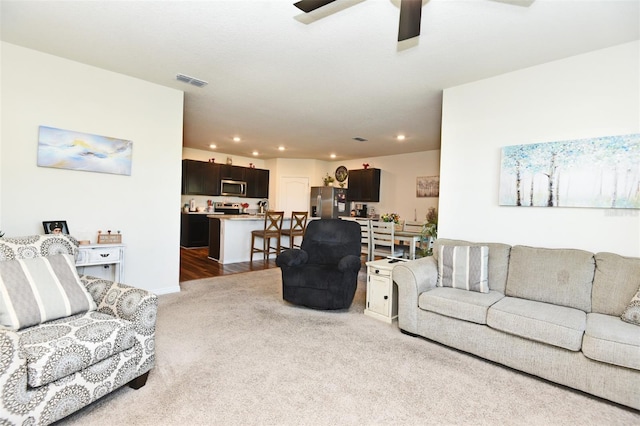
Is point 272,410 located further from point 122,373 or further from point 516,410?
point 516,410

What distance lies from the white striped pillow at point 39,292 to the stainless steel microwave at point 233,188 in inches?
243

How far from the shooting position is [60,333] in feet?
5.09

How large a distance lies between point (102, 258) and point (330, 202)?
5.79m

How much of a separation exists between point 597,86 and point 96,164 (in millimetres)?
4695

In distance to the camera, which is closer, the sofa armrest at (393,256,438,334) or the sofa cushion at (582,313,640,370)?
the sofa cushion at (582,313,640,370)

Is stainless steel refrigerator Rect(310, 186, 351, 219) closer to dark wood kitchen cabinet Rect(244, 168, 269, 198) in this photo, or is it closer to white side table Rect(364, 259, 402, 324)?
dark wood kitchen cabinet Rect(244, 168, 269, 198)

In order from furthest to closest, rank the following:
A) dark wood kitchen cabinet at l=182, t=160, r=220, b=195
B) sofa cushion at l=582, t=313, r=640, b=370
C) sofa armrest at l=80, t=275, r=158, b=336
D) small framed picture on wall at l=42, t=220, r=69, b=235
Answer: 1. dark wood kitchen cabinet at l=182, t=160, r=220, b=195
2. small framed picture on wall at l=42, t=220, r=69, b=235
3. sofa armrest at l=80, t=275, r=158, b=336
4. sofa cushion at l=582, t=313, r=640, b=370

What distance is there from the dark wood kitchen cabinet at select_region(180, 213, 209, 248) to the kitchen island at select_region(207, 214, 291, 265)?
1.61 m

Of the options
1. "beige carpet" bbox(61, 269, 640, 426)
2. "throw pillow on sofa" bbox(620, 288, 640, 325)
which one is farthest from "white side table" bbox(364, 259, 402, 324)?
"throw pillow on sofa" bbox(620, 288, 640, 325)

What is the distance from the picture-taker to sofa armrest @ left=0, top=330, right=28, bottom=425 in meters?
1.26

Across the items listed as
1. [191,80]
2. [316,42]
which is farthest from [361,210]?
[316,42]

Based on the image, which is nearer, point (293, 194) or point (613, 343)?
point (613, 343)

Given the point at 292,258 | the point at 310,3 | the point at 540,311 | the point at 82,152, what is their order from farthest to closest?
the point at 292,258 < the point at 82,152 < the point at 540,311 < the point at 310,3

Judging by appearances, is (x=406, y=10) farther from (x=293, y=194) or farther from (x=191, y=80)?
(x=293, y=194)
